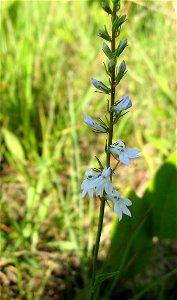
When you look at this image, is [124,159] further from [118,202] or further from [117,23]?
[117,23]

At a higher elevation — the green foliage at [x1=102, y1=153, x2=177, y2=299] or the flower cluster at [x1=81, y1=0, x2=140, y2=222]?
the flower cluster at [x1=81, y1=0, x2=140, y2=222]

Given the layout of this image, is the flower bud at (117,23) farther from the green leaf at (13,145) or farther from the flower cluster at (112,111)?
the green leaf at (13,145)

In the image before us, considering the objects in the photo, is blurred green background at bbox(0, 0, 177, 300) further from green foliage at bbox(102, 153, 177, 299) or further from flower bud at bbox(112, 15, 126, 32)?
flower bud at bbox(112, 15, 126, 32)

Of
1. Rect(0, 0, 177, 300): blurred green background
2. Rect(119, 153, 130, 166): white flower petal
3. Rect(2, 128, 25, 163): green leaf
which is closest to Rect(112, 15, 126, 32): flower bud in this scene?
Rect(119, 153, 130, 166): white flower petal

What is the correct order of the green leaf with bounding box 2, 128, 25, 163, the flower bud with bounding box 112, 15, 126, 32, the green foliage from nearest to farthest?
1. the flower bud with bounding box 112, 15, 126, 32
2. the green foliage
3. the green leaf with bounding box 2, 128, 25, 163

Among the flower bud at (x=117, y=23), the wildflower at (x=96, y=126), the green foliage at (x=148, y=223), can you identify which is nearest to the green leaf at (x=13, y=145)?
the green foliage at (x=148, y=223)

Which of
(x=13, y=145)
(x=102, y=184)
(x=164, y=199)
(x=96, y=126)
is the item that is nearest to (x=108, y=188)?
(x=102, y=184)

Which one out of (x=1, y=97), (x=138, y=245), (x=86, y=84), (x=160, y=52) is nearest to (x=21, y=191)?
(x=1, y=97)
